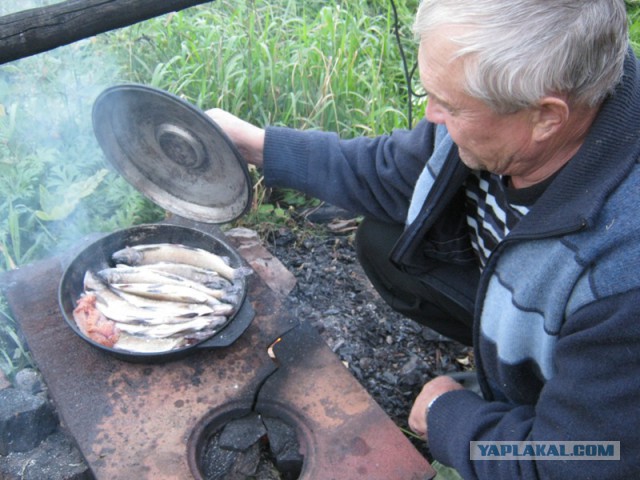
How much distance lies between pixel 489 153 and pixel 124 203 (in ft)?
8.60

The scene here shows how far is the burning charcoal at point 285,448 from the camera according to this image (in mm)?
2398

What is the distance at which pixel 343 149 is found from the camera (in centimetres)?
286

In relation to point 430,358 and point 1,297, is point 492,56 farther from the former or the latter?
point 1,297

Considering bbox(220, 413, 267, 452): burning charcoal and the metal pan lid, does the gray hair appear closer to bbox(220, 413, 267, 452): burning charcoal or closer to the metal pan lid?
the metal pan lid

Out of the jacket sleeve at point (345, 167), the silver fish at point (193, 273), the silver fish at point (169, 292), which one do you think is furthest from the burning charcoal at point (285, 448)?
the jacket sleeve at point (345, 167)

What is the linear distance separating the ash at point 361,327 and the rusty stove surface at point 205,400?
0.58 meters

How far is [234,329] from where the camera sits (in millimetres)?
2646

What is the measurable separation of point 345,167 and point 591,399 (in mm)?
1485

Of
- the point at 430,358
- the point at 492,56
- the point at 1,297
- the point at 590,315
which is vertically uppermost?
the point at 492,56

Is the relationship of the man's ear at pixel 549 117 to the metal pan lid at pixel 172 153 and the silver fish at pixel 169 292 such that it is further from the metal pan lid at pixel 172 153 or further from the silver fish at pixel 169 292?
the silver fish at pixel 169 292

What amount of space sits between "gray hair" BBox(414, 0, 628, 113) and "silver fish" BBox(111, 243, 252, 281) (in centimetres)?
154

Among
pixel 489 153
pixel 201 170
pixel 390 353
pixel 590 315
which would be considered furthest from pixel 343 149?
pixel 590 315

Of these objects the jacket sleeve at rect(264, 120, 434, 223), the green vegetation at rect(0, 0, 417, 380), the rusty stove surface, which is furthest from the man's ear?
the green vegetation at rect(0, 0, 417, 380)

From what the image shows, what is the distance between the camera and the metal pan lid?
2.54m
